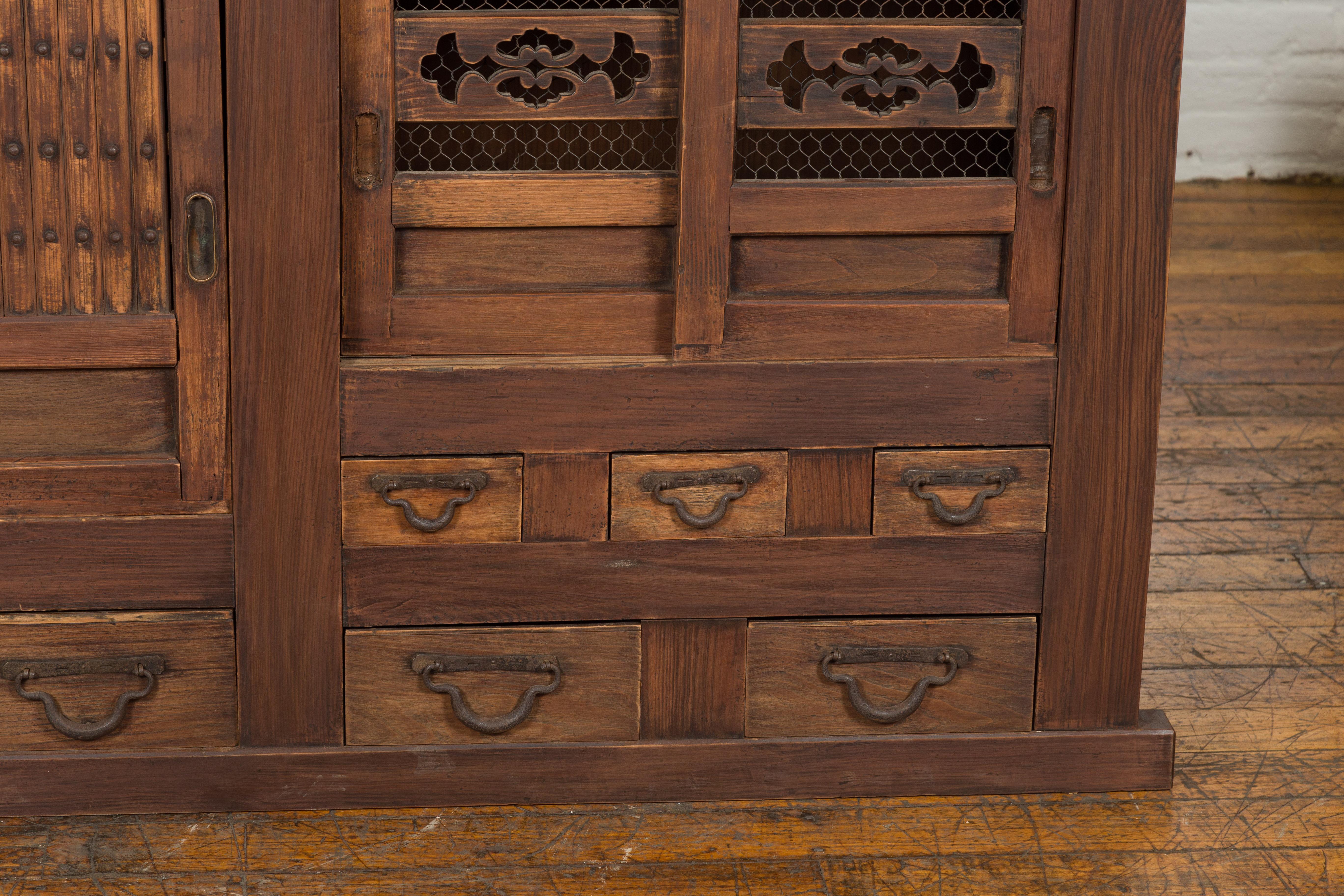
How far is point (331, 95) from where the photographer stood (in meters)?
1.91

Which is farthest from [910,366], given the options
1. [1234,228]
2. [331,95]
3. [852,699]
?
[1234,228]

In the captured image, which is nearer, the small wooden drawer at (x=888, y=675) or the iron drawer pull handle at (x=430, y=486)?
the iron drawer pull handle at (x=430, y=486)

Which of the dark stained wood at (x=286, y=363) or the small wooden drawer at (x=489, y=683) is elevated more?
the dark stained wood at (x=286, y=363)

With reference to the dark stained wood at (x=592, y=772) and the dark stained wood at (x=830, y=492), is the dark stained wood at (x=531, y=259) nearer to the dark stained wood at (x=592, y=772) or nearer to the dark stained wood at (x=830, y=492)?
the dark stained wood at (x=830, y=492)

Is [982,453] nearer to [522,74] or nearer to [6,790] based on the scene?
[522,74]

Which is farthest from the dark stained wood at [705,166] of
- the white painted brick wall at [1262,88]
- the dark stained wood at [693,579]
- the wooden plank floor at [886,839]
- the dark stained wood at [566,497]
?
the white painted brick wall at [1262,88]

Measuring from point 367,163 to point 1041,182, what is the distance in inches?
36.4

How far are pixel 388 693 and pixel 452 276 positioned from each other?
23.7 inches

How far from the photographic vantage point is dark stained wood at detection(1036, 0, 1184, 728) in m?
→ 1.99

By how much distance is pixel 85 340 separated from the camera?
1.96 metres

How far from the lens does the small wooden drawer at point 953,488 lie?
2086mm

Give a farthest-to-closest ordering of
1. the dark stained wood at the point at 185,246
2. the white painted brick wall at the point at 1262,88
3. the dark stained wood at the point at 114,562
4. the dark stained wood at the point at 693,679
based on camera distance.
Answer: the white painted brick wall at the point at 1262,88, the dark stained wood at the point at 693,679, the dark stained wood at the point at 114,562, the dark stained wood at the point at 185,246

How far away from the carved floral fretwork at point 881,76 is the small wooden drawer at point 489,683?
0.82m

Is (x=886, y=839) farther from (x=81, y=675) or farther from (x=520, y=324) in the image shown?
(x=81, y=675)
